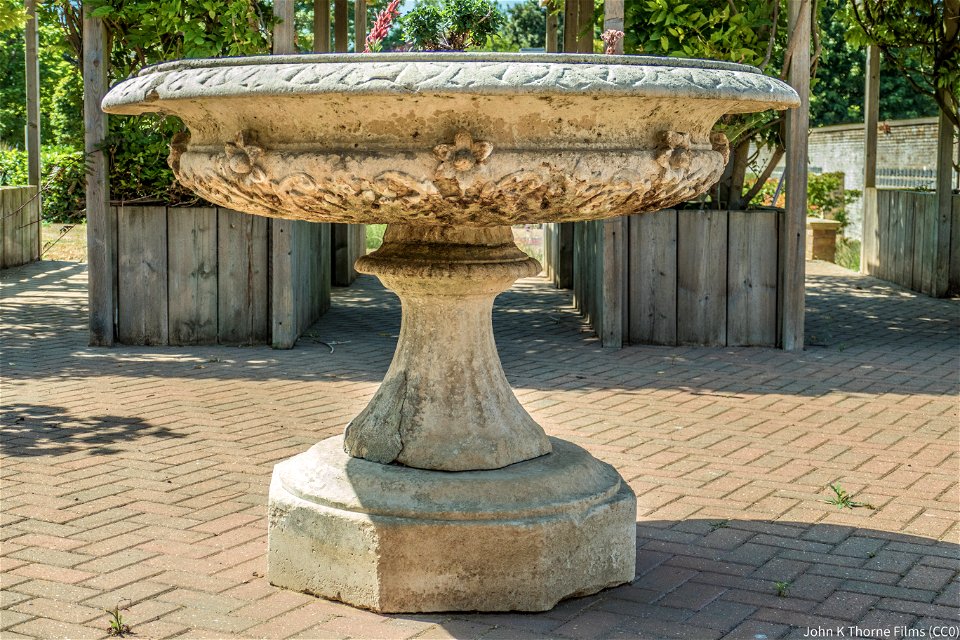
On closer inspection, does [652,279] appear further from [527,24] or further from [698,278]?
[527,24]

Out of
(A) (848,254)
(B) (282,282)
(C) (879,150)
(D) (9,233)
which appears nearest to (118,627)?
(B) (282,282)

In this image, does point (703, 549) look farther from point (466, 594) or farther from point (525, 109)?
point (525, 109)

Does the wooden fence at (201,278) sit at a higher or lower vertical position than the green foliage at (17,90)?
lower

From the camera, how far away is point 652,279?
25.6 ft

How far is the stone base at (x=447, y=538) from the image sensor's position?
10.2 feet

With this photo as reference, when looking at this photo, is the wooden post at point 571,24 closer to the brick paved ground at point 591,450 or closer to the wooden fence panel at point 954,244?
the brick paved ground at point 591,450

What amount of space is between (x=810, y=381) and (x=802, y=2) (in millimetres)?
2686

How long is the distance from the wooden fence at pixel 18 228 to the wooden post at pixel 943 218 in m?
9.08

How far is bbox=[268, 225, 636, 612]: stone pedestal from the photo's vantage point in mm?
3117

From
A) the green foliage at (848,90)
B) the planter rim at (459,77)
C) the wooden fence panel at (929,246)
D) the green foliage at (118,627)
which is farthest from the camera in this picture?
the green foliage at (848,90)

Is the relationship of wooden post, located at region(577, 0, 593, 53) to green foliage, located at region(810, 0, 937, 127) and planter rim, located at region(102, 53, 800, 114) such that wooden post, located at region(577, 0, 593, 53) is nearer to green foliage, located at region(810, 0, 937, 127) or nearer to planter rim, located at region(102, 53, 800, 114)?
planter rim, located at region(102, 53, 800, 114)

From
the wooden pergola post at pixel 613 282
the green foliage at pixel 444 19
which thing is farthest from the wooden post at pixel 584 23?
the green foliage at pixel 444 19

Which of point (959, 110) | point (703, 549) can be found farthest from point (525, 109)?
point (959, 110)

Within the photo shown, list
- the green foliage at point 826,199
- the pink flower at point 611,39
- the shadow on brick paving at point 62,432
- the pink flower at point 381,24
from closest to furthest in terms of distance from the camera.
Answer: the pink flower at point 381,24 < the shadow on brick paving at point 62,432 < the pink flower at point 611,39 < the green foliage at point 826,199
